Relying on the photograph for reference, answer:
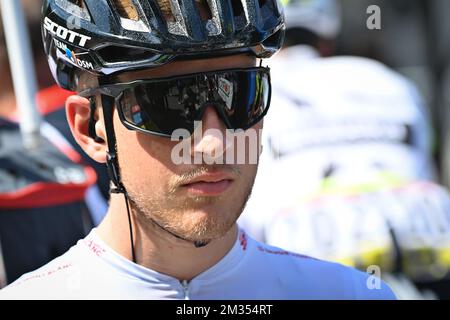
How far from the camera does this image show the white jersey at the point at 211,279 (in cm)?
259

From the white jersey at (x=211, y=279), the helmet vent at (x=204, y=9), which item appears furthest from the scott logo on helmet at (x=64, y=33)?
the white jersey at (x=211, y=279)

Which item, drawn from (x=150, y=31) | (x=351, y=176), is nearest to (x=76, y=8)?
(x=150, y=31)

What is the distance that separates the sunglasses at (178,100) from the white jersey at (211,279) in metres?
0.43

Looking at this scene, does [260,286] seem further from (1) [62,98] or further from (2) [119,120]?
(1) [62,98]

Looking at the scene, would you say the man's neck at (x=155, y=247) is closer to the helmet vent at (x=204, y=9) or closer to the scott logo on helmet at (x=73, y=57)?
the scott logo on helmet at (x=73, y=57)

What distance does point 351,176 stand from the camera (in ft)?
16.4

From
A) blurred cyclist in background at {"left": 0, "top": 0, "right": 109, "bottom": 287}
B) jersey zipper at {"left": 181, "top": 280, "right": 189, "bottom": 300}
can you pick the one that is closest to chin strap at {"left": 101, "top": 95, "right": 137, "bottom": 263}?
jersey zipper at {"left": 181, "top": 280, "right": 189, "bottom": 300}

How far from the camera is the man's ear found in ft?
8.52

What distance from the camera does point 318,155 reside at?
5.08m

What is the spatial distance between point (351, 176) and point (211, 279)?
2.49 metres

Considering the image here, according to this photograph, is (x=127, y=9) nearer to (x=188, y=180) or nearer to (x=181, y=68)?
(x=181, y=68)

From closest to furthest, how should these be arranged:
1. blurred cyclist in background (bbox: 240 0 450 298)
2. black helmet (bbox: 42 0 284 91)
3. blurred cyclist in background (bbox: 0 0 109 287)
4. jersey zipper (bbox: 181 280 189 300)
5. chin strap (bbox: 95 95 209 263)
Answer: black helmet (bbox: 42 0 284 91) < chin strap (bbox: 95 95 209 263) < jersey zipper (bbox: 181 280 189 300) < blurred cyclist in background (bbox: 0 0 109 287) < blurred cyclist in background (bbox: 240 0 450 298)

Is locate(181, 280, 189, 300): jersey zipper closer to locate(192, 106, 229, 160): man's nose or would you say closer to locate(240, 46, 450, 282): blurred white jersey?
locate(192, 106, 229, 160): man's nose
